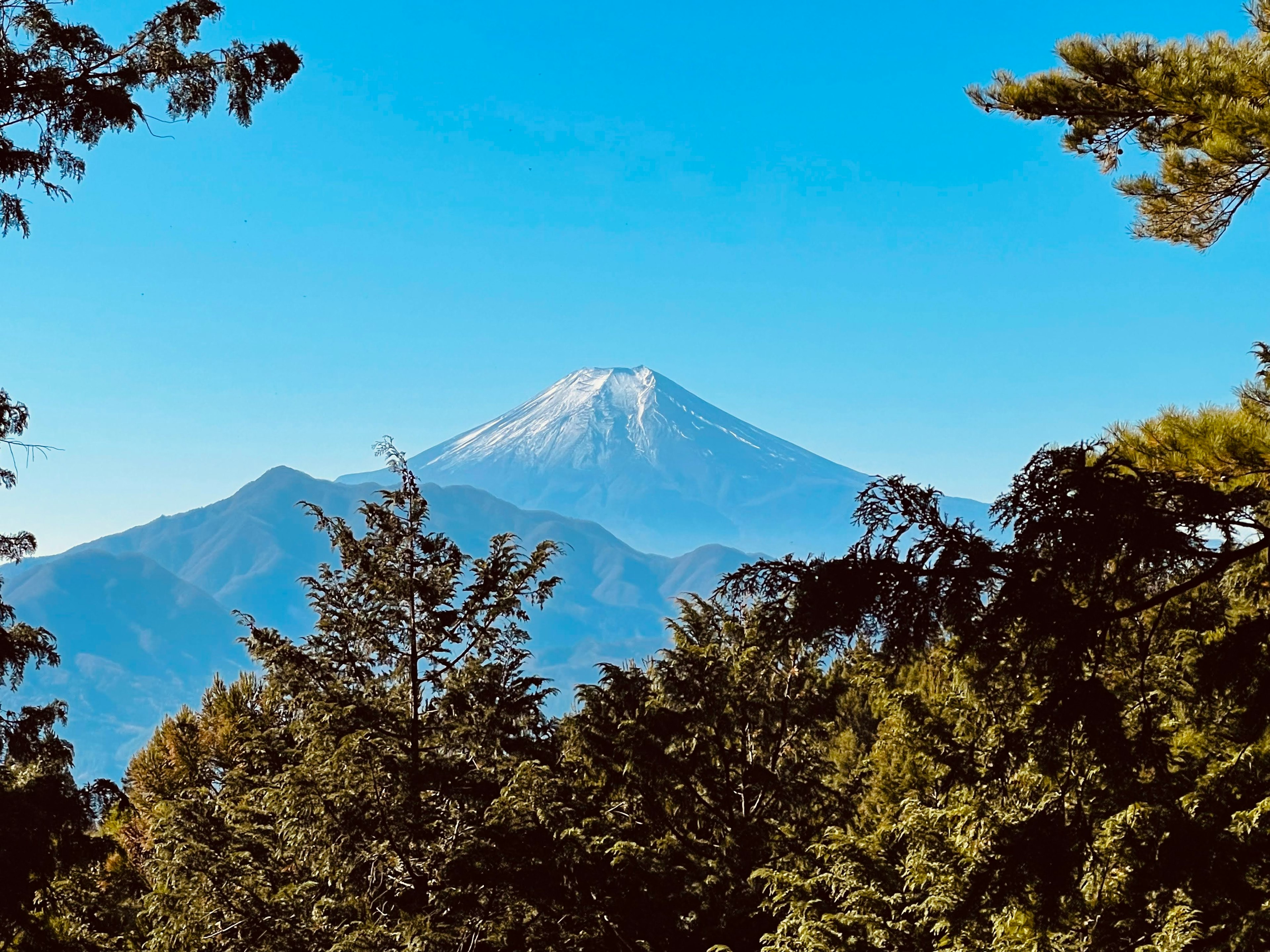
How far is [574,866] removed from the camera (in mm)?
10641

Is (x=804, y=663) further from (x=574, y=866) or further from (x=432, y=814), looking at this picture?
(x=432, y=814)

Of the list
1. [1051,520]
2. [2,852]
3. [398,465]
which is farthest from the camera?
[398,465]

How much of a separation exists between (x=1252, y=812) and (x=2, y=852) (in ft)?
32.3

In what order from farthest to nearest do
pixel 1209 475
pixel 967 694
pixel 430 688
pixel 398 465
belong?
pixel 398 465 < pixel 430 688 < pixel 1209 475 < pixel 967 694

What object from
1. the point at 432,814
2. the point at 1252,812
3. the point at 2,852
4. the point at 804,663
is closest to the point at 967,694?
the point at 1252,812

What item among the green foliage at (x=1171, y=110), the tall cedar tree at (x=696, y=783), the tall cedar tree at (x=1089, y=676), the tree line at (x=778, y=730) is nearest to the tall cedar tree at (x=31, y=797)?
the tree line at (x=778, y=730)

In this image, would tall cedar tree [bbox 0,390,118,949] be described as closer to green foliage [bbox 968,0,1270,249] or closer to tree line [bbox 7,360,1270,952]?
tree line [bbox 7,360,1270,952]

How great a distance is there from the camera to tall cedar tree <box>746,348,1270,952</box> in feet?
17.4

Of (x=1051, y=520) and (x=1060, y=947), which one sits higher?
(x=1051, y=520)

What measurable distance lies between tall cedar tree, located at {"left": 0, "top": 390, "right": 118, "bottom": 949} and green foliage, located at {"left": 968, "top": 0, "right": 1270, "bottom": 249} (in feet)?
34.4

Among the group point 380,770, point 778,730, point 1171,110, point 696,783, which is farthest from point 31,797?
point 1171,110

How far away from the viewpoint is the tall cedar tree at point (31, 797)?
9297 mm

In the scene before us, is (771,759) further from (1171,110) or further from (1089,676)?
(1171,110)

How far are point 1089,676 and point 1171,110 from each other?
510 centimetres
